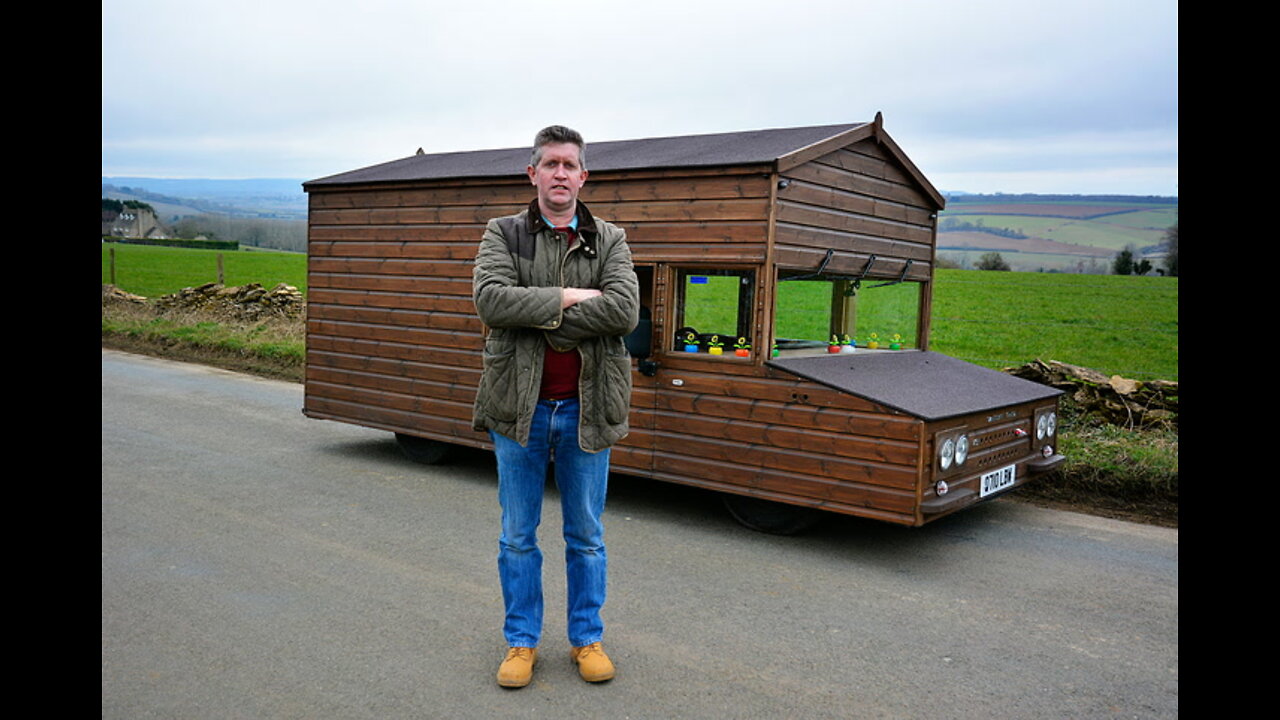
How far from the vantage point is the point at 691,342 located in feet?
22.3

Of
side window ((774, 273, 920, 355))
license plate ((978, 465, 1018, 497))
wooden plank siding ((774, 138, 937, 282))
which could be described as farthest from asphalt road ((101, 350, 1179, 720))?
wooden plank siding ((774, 138, 937, 282))

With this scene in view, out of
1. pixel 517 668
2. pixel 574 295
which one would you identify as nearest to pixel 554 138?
pixel 574 295

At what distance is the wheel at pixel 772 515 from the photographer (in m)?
6.29

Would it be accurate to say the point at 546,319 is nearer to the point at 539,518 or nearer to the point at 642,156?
the point at 539,518

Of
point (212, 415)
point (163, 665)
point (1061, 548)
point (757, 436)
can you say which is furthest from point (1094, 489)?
point (212, 415)

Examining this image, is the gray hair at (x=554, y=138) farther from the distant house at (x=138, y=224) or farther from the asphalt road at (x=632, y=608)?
the distant house at (x=138, y=224)

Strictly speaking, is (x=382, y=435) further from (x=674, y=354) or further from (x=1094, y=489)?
(x=1094, y=489)

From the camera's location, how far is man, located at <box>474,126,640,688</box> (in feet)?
12.7

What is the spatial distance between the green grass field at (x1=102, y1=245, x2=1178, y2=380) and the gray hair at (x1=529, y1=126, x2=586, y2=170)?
1.63 metres

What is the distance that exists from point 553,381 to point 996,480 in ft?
12.2

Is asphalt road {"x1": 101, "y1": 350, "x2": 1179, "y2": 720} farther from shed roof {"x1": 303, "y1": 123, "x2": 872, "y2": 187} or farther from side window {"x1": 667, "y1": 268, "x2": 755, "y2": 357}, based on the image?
shed roof {"x1": 303, "y1": 123, "x2": 872, "y2": 187}

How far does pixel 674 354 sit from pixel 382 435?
14.7 ft

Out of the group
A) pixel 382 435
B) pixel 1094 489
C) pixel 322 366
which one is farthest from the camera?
pixel 382 435
